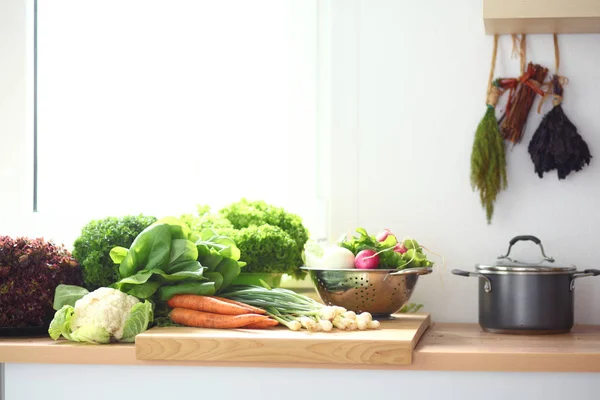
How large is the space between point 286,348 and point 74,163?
4.05ft

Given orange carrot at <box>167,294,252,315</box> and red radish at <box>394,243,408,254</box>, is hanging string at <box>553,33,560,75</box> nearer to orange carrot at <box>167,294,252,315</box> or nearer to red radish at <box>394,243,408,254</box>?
red radish at <box>394,243,408,254</box>

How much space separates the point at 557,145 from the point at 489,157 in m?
0.18

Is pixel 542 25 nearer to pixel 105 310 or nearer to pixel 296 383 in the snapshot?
pixel 296 383

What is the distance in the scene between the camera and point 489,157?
230 centimetres

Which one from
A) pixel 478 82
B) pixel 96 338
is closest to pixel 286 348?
pixel 96 338

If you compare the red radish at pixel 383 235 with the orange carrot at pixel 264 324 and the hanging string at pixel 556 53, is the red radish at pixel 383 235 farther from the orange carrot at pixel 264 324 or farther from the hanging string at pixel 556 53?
the hanging string at pixel 556 53

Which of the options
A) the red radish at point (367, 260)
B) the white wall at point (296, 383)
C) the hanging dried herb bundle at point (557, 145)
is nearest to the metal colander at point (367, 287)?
the red radish at point (367, 260)

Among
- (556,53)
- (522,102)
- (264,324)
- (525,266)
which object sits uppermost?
(556,53)

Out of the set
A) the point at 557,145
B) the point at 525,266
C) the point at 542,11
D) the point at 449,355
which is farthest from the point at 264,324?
the point at 542,11

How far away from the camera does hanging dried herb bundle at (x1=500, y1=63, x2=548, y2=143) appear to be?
2.29m

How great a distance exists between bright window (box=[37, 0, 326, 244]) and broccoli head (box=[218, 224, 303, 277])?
0.31m

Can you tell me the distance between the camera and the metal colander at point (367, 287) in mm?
2084

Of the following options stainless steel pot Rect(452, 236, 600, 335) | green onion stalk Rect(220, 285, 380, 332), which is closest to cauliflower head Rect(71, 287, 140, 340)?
green onion stalk Rect(220, 285, 380, 332)

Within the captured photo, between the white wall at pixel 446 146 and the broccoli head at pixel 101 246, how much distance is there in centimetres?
63
